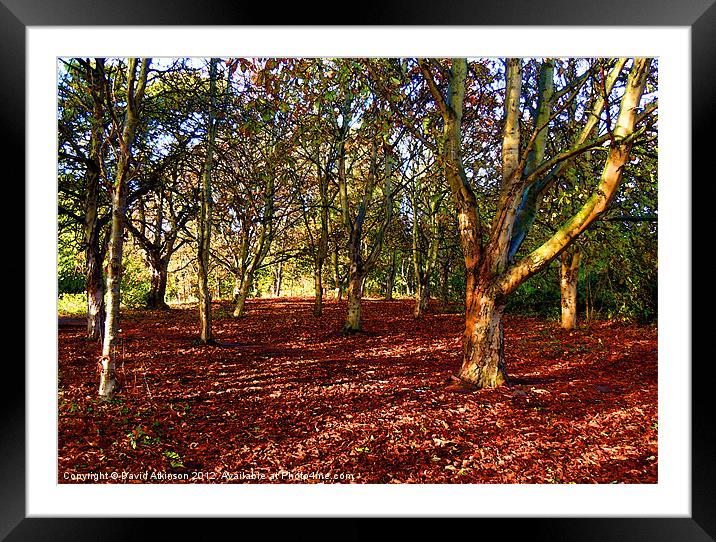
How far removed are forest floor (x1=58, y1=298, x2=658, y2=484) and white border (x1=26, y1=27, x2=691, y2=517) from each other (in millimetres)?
556

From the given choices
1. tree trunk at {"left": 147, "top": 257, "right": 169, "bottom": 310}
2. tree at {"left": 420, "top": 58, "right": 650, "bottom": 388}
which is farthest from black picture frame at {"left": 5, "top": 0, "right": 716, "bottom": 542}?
tree trunk at {"left": 147, "top": 257, "right": 169, "bottom": 310}

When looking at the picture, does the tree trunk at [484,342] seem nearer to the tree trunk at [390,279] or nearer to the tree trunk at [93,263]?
the tree trunk at [93,263]

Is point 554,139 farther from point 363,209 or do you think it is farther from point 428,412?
point 428,412

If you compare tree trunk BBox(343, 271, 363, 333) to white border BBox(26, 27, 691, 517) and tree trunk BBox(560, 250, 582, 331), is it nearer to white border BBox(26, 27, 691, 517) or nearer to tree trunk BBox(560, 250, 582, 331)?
tree trunk BBox(560, 250, 582, 331)

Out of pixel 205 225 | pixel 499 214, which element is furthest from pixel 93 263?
pixel 499 214

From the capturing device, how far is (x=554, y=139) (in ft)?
22.6

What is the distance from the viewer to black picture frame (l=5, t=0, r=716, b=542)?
2115 millimetres

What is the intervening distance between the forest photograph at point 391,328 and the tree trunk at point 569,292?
0.03 m

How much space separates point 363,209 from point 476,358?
568 centimetres

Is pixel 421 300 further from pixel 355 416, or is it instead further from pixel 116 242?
pixel 116 242
